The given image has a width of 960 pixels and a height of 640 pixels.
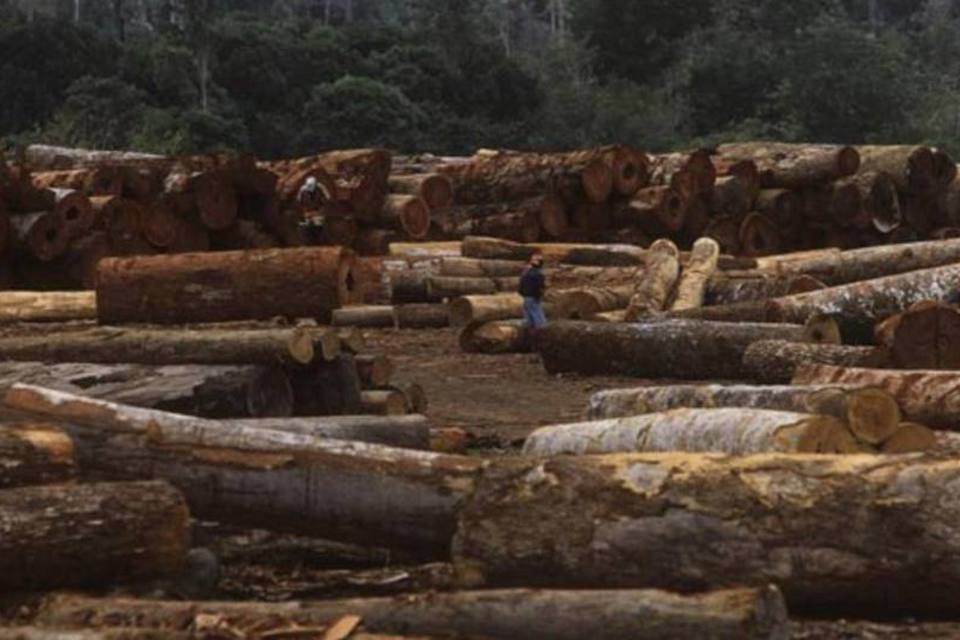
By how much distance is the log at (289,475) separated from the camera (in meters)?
7.52

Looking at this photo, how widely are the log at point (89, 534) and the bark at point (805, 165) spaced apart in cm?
2170

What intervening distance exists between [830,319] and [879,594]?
8.34 metres

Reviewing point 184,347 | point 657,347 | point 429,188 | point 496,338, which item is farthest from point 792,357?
point 429,188

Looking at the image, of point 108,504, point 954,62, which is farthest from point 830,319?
point 954,62

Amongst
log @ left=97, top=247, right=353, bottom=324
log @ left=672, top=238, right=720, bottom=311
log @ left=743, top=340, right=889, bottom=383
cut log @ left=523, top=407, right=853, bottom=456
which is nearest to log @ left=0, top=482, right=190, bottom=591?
cut log @ left=523, top=407, right=853, bottom=456

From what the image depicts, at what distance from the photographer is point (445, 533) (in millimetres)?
7441

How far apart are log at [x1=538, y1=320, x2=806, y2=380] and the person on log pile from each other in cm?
78

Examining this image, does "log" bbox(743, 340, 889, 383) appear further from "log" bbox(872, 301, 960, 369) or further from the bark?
the bark

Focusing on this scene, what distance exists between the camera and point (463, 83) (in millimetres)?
55906

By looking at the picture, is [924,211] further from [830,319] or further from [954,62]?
[954,62]

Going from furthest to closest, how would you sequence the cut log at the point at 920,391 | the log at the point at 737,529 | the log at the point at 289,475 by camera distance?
the cut log at the point at 920,391
the log at the point at 289,475
the log at the point at 737,529

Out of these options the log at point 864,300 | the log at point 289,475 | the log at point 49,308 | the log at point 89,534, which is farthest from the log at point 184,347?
the log at point 49,308

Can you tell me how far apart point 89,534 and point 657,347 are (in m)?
9.30

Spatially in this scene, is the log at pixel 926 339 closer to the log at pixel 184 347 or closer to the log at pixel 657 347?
the log at pixel 657 347
